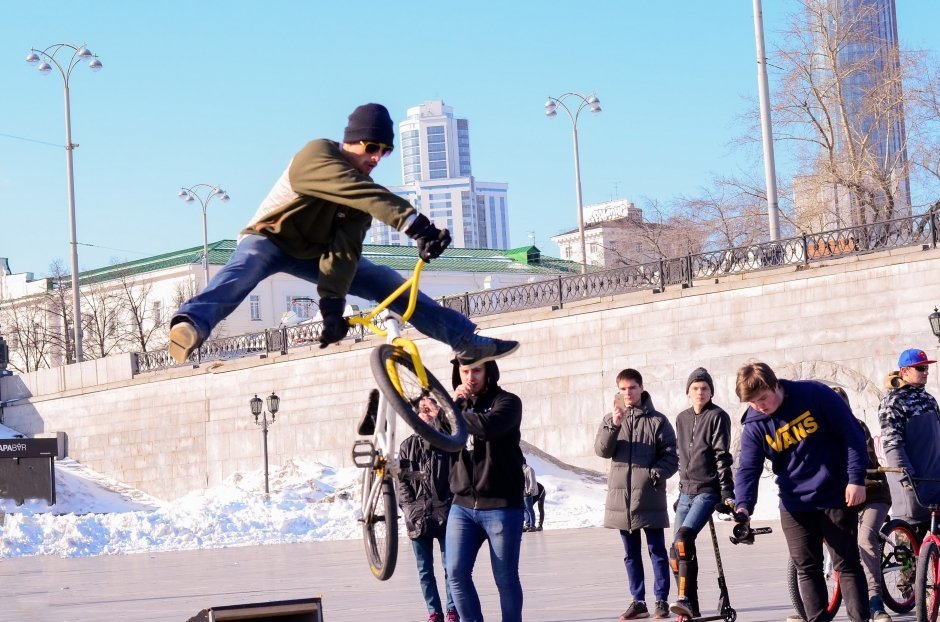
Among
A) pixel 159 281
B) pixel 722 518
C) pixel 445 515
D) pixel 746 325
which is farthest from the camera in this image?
pixel 159 281

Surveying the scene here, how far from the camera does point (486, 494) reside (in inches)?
327

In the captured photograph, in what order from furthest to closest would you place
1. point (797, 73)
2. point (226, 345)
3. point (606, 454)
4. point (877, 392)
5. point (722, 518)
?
point (226, 345) → point (797, 73) → point (877, 392) → point (722, 518) → point (606, 454)

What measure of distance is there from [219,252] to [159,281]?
371 centimetres

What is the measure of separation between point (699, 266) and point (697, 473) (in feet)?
71.0

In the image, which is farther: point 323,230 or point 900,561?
point 900,561

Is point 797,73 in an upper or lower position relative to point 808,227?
upper

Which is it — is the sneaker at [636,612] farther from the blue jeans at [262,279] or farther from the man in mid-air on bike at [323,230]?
the man in mid-air on bike at [323,230]

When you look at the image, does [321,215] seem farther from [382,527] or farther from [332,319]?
[382,527]

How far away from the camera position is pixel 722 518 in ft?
78.4

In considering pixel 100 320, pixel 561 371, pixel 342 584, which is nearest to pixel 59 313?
pixel 100 320

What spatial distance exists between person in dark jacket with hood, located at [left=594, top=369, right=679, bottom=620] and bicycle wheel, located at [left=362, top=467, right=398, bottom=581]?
4863 mm

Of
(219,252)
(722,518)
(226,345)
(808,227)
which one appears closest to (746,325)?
(722,518)

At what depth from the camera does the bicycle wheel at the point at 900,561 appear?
10.3 m

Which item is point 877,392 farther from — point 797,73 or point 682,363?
point 797,73
